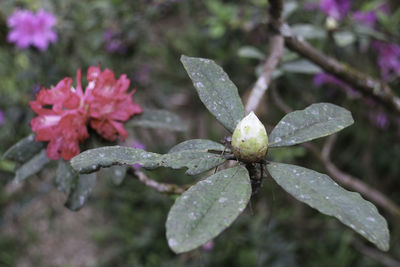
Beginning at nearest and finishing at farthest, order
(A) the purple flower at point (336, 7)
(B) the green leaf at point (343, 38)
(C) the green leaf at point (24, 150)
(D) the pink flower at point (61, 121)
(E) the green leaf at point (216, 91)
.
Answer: (E) the green leaf at point (216, 91)
(D) the pink flower at point (61, 121)
(C) the green leaf at point (24, 150)
(B) the green leaf at point (343, 38)
(A) the purple flower at point (336, 7)

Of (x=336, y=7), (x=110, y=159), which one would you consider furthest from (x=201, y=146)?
(x=336, y=7)

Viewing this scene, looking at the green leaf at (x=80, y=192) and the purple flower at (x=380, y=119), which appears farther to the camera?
the purple flower at (x=380, y=119)

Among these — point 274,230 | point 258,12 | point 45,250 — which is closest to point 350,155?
point 274,230

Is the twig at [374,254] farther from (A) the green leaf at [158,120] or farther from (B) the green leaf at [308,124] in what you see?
(B) the green leaf at [308,124]

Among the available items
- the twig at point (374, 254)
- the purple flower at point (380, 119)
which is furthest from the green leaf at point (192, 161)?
the twig at point (374, 254)

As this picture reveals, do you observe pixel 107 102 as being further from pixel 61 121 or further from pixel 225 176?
pixel 225 176

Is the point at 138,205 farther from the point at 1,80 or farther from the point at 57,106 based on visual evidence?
the point at 57,106

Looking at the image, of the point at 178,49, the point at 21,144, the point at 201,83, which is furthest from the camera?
the point at 178,49
